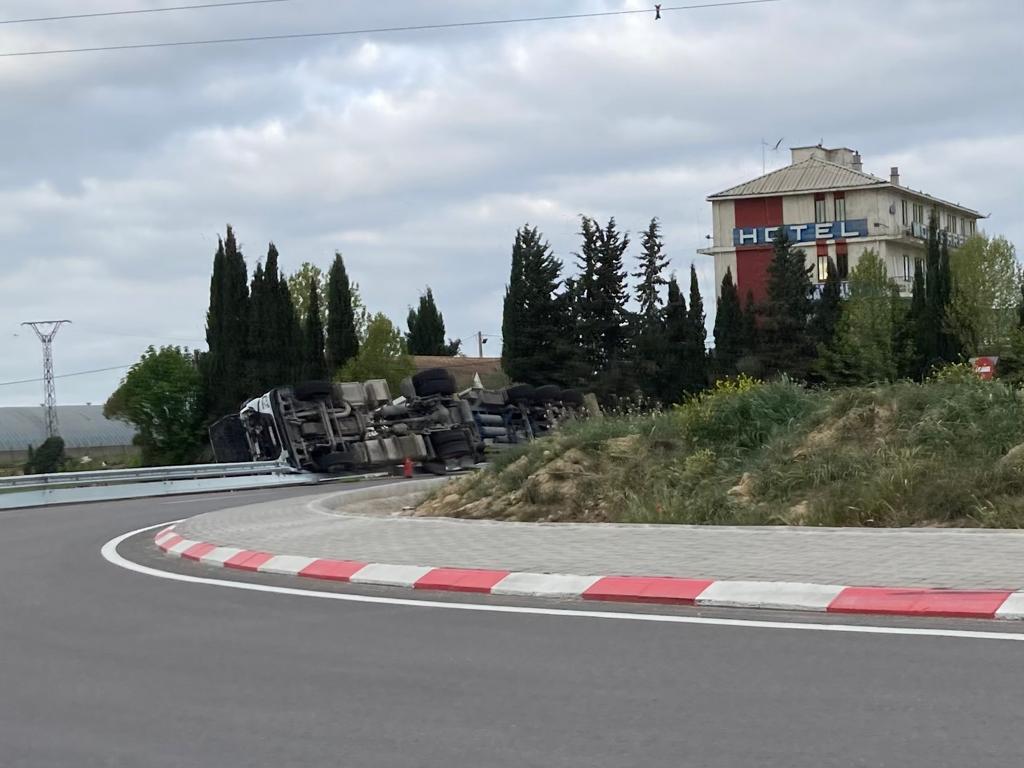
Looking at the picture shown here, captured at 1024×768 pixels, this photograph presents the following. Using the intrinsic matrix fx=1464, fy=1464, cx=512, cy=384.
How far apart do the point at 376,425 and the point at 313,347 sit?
32.7m

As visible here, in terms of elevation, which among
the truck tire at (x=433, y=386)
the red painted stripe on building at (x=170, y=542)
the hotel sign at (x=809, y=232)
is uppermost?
the hotel sign at (x=809, y=232)

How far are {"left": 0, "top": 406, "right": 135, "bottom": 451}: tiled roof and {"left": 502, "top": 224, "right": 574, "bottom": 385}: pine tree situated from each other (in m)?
36.6

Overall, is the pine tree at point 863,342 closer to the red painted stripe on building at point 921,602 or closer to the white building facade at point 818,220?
the white building facade at point 818,220

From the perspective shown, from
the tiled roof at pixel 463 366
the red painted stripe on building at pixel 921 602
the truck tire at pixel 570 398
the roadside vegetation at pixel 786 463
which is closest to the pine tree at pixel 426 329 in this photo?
the tiled roof at pixel 463 366

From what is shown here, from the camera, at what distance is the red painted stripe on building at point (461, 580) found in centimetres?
1216

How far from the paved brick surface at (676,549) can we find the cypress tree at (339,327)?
57.5 metres

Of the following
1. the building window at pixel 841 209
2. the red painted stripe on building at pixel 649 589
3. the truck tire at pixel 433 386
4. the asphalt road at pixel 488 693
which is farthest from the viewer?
the building window at pixel 841 209

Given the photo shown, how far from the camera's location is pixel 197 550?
55.5 ft

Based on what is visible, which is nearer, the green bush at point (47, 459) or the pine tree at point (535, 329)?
the green bush at point (47, 459)

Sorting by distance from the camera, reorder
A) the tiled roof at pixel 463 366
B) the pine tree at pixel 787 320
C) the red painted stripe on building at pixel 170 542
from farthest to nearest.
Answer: the tiled roof at pixel 463 366
the pine tree at pixel 787 320
the red painted stripe on building at pixel 170 542

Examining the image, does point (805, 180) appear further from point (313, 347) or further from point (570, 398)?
point (570, 398)

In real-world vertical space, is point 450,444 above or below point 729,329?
below

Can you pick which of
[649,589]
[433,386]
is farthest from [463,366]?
[649,589]

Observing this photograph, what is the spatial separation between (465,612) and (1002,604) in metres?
3.77
